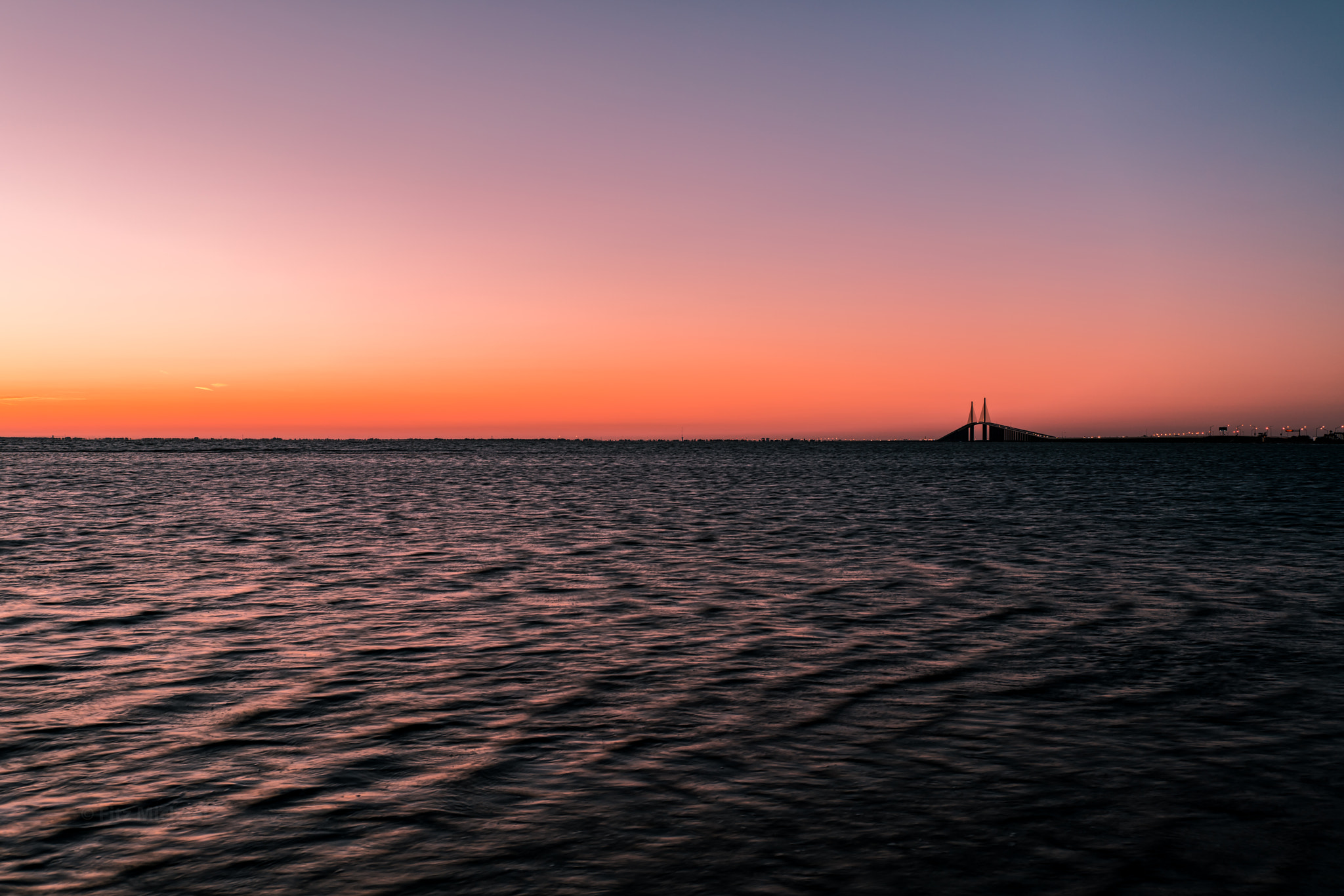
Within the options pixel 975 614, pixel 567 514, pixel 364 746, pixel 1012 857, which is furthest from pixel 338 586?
pixel 567 514

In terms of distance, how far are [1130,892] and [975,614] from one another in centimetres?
1215

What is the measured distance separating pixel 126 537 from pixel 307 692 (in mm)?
24308

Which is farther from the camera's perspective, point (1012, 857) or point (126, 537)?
point (126, 537)

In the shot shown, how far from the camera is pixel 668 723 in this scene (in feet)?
37.5

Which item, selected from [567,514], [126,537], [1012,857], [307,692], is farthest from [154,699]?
[567,514]

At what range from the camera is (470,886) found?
282 inches

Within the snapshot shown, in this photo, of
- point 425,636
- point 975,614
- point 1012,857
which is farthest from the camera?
point 975,614

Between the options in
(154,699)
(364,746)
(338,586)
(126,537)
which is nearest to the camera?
(364,746)

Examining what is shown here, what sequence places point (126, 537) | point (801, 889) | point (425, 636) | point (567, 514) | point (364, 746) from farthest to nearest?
point (567, 514) → point (126, 537) → point (425, 636) → point (364, 746) → point (801, 889)

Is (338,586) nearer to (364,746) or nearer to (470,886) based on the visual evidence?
(364,746)

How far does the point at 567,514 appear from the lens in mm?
45188

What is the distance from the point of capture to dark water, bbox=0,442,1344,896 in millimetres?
7637

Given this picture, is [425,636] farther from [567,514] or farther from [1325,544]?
[1325,544]

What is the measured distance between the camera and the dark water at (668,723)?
7.64 metres
